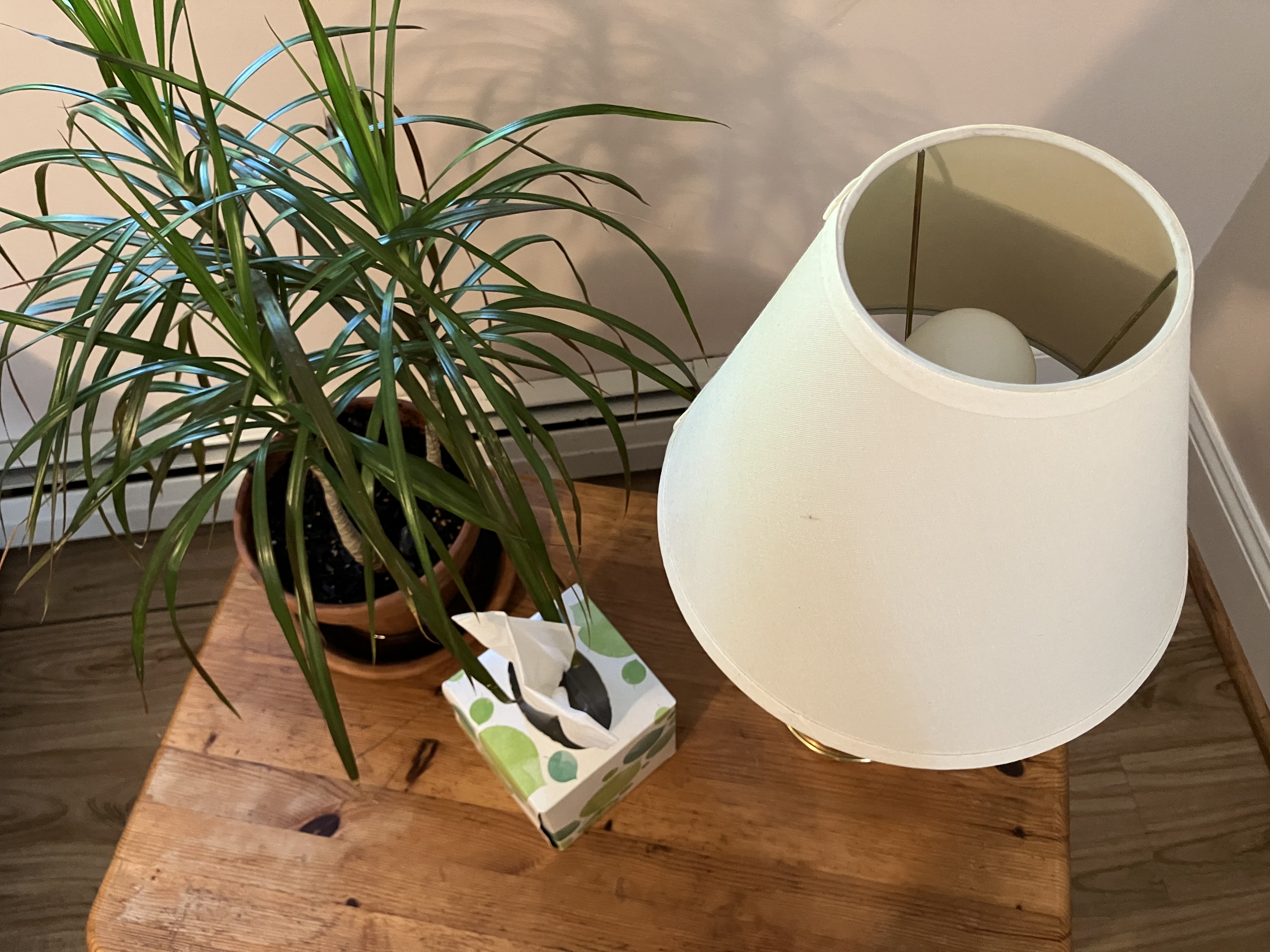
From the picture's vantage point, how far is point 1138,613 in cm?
43

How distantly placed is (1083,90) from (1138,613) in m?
0.71

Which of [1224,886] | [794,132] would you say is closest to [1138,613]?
[794,132]

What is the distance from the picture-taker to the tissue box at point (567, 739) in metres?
0.66

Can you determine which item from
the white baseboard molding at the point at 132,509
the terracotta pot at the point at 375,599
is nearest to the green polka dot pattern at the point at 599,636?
the terracotta pot at the point at 375,599

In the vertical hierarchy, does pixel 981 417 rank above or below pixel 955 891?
above

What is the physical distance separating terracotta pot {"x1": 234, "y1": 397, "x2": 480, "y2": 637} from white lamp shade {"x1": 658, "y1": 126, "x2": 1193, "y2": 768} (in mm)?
276

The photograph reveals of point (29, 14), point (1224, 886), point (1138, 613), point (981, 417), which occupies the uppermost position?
point (29, 14)

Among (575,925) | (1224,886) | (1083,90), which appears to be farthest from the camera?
(1224,886)

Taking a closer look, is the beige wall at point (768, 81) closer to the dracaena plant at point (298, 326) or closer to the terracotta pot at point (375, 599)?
the dracaena plant at point (298, 326)

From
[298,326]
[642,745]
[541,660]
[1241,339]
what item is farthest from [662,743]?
[1241,339]

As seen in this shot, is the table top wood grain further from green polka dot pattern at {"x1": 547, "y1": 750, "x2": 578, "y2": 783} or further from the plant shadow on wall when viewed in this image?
the plant shadow on wall

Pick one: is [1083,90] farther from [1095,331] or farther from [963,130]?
[963,130]

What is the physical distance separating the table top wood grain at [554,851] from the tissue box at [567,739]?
0.16ft

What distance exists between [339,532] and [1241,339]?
3.90ft
